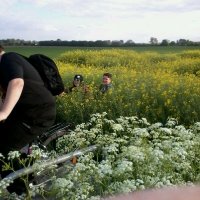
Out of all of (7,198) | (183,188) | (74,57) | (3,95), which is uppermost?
(183,188)

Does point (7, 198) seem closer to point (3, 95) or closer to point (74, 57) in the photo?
point (3, 95)

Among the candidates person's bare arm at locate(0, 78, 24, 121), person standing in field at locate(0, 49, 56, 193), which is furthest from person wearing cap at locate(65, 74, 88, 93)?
person's bare arm at locate(0, 78, 24, 121)

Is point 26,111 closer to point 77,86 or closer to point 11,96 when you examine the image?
point 11,96

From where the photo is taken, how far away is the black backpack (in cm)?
443

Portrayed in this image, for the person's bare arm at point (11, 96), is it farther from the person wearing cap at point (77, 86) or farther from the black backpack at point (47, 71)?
the person wearing cap at point (77, 86)

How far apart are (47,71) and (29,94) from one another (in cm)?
27

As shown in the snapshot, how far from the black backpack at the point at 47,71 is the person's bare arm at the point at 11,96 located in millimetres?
478

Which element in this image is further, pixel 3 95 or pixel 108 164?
pixel 3 95

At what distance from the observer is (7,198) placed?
3910 mm

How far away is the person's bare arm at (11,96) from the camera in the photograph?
3.85 metres

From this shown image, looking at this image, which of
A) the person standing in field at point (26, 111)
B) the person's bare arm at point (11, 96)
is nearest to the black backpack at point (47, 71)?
the person standing in field at point (26, 111)

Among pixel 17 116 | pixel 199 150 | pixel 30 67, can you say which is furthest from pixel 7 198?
pixel 199 150

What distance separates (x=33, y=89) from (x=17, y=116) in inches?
A: 10.6

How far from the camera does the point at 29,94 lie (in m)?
4.30
